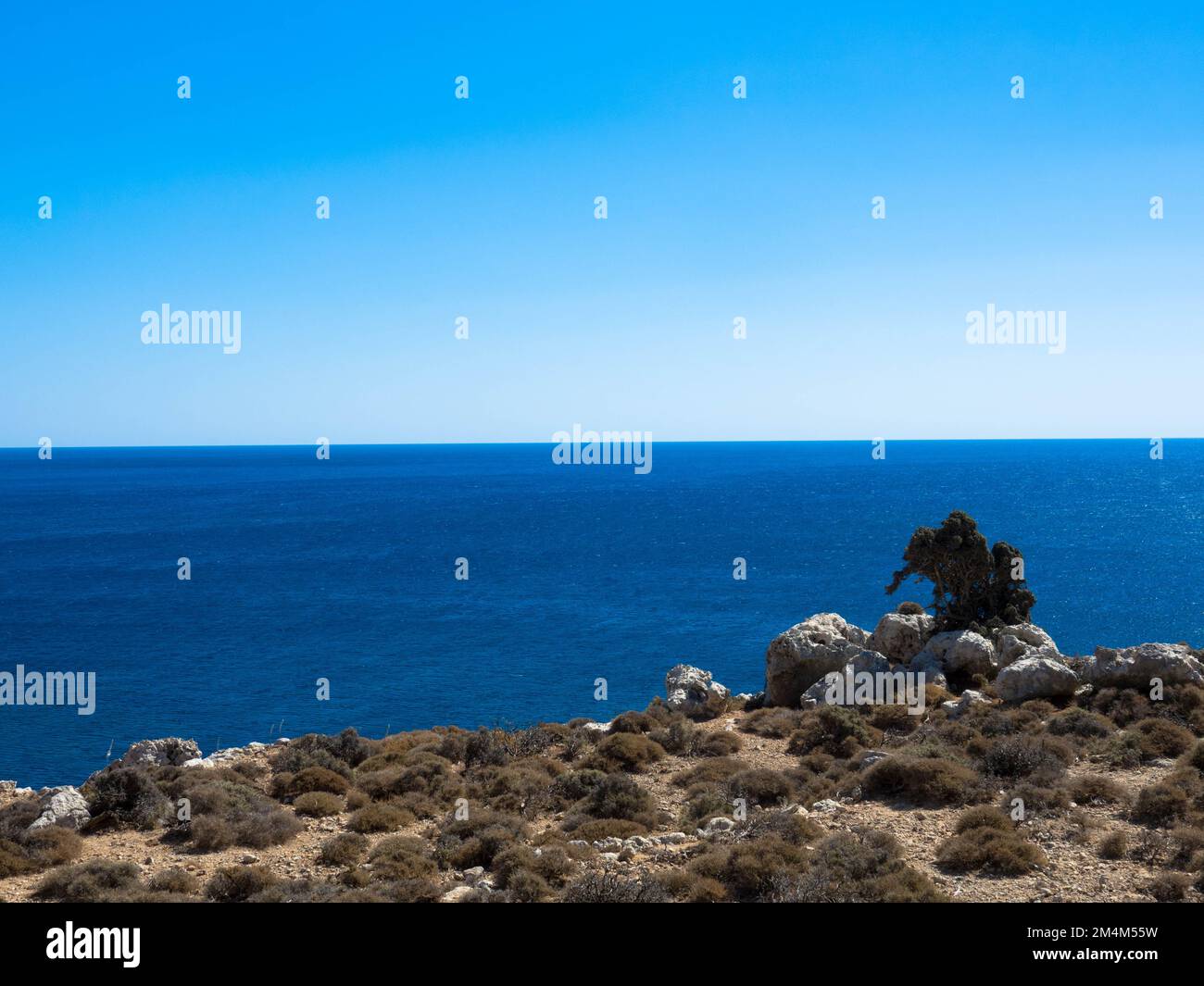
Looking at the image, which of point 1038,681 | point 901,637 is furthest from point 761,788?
point 901,637

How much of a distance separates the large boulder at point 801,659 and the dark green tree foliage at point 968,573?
15.2 feet

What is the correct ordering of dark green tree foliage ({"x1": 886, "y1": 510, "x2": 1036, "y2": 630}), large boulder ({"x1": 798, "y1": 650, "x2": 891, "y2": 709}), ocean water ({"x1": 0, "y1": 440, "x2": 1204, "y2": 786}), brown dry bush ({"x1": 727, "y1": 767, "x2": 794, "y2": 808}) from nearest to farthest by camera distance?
brown dry bush ({"x1": 727, "y1": 767, "x2": 794, "y2": 808}), large boulder ({"x1": 798, "y1": 650, "x2": 891, "y2": 709}), dark green tree foliage ({"x1": 886, "y1": 510, "x2": 1036, "y2": 630}), ocean water ({"x1": 0, "y1": 440, "x2": 1204, "y2": 786})

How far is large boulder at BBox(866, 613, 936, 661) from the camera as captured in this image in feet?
100

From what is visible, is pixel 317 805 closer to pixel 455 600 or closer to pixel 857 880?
pixel 857 880

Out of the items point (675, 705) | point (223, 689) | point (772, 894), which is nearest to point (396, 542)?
point (223, 689)

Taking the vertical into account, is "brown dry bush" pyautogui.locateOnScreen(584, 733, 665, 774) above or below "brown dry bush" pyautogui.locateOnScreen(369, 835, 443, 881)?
below

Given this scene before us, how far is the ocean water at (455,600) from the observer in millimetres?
44125

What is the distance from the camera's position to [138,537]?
362 ft

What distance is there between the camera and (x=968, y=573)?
3130 centimetres

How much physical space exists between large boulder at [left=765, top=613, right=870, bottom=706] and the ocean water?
13956mm

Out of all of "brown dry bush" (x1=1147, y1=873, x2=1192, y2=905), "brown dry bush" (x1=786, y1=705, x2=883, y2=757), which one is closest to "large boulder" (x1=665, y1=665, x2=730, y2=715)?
"brown dry bush" (x1=786, y1=705, x2=883, y2=757)

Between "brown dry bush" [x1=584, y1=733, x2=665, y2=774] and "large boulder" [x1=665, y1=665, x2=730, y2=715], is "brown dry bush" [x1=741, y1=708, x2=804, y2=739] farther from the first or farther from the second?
"brown dry bush" [x1=584, y1=733, x2=665, y2=774]
